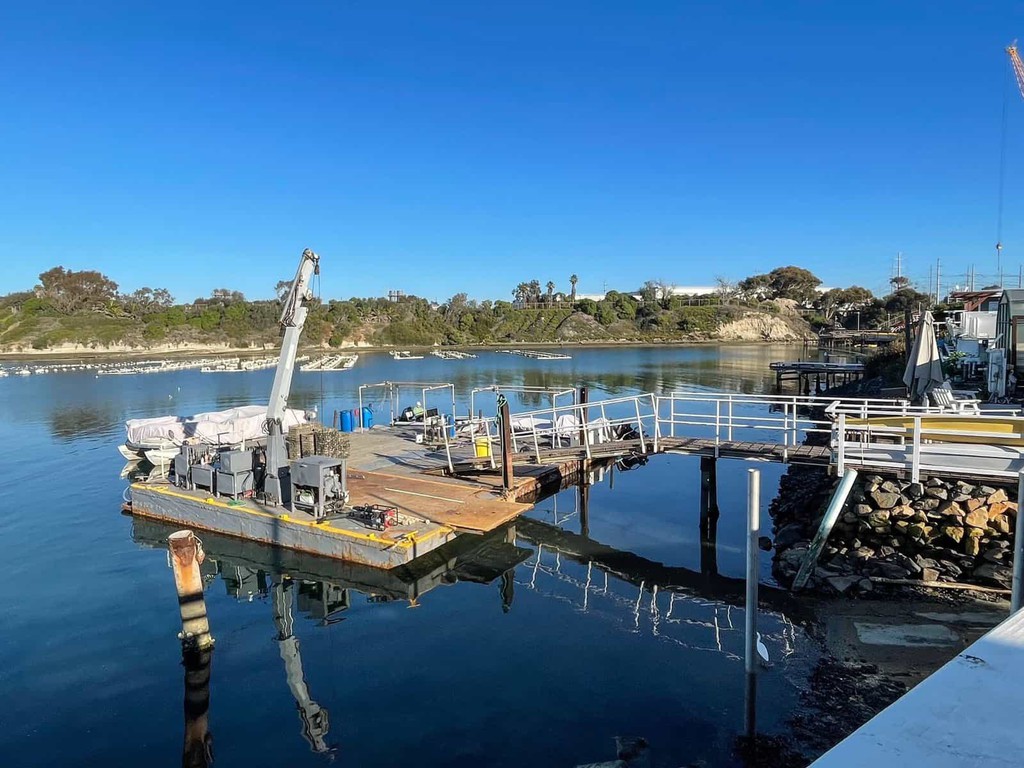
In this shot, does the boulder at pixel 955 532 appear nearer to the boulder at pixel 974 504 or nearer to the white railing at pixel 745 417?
the boulder at pixel 974 504

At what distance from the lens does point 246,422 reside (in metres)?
26.7

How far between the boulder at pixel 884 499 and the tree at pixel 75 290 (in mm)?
189732

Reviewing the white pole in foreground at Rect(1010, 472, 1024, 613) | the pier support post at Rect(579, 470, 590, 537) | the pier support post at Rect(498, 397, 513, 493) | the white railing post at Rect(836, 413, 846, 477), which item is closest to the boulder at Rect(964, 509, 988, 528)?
the white railing post at Rect(836, 413, 846, 477)

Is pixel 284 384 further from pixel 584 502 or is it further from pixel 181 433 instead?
pixel 181 433

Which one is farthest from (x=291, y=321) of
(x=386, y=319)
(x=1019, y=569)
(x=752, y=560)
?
(x=386, y=319)

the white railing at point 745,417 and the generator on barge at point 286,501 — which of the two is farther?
the white railing at point 745,417

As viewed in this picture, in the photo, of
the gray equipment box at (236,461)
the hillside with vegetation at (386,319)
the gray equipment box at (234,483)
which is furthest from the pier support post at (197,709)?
the hillside with vegetation at (386,319)

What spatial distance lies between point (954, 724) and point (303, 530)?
1377cm

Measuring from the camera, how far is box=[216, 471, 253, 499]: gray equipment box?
17547mm

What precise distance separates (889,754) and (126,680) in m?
11.9

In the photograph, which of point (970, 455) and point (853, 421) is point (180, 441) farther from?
point (970, 455)

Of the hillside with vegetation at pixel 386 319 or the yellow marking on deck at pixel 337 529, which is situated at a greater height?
the hillside with vegetation at pixel 386 319

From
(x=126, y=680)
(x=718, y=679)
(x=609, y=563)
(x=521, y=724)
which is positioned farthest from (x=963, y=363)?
(x=126, y=680)

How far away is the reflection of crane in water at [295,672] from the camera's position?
386 inches
